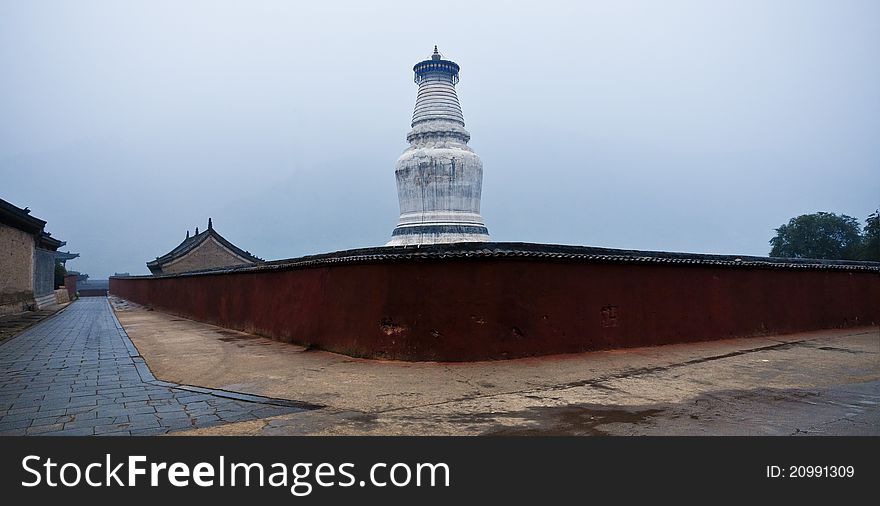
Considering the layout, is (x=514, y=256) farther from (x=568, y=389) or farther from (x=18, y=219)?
(x=18, y=219)

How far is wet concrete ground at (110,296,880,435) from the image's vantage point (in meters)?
4.33

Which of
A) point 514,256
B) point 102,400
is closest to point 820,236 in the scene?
point 514,256

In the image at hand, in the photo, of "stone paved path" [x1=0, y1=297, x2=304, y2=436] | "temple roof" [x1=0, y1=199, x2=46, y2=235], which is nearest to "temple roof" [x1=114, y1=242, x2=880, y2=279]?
"stone paved path" [x1=0, y1=297, x2=304, y2=436]

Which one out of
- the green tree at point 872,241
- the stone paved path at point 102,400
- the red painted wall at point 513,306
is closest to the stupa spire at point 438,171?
the red painted wall at point 513,306

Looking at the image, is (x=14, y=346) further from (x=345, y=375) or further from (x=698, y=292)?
(x=698, y=292)

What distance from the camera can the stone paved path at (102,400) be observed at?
14.4ft

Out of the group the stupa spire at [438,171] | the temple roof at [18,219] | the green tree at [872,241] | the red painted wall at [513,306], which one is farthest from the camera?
the green tree at [872,241]

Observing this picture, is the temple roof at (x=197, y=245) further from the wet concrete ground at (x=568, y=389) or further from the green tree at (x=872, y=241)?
the green tree at (x=872, y=241)

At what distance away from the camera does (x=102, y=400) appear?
209 inches

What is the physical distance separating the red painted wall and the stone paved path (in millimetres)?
2510

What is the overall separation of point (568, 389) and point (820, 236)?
37423mm

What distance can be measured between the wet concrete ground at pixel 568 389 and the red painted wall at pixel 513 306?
1.01 ft

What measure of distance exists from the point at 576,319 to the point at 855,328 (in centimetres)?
923

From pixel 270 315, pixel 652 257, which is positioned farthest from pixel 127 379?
pixel 652 257
